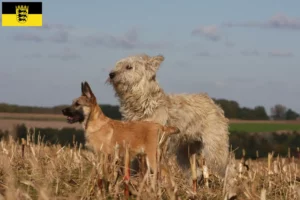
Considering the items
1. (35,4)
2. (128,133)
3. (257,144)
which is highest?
(35,4)

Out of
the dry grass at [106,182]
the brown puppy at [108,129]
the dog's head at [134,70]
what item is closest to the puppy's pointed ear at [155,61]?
the dog's head at [134,70]

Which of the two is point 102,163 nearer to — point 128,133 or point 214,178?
point 128,133

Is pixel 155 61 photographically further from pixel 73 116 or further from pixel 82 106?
pixel 73 116

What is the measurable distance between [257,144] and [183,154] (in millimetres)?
13608

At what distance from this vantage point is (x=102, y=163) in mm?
6426

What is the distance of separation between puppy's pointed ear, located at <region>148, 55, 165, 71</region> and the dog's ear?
4.81ft

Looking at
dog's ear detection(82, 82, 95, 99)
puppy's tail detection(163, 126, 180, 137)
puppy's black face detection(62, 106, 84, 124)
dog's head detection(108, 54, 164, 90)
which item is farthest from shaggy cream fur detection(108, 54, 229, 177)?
puppy's tail detection(163, 126, 180, 137)

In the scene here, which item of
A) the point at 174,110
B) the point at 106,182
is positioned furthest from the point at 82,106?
the point at 106,182

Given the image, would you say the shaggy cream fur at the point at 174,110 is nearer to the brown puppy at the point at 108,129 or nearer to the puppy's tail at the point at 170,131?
the brown puppy at the point at 108,129

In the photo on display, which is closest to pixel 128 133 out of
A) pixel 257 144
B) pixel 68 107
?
pixel 68 107

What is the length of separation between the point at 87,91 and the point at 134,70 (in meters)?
1.18

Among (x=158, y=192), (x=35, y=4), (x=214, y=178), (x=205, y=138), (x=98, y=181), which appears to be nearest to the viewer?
(x=158, y=192)

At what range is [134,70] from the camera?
1048 cm

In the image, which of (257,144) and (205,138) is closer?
(205,138)
